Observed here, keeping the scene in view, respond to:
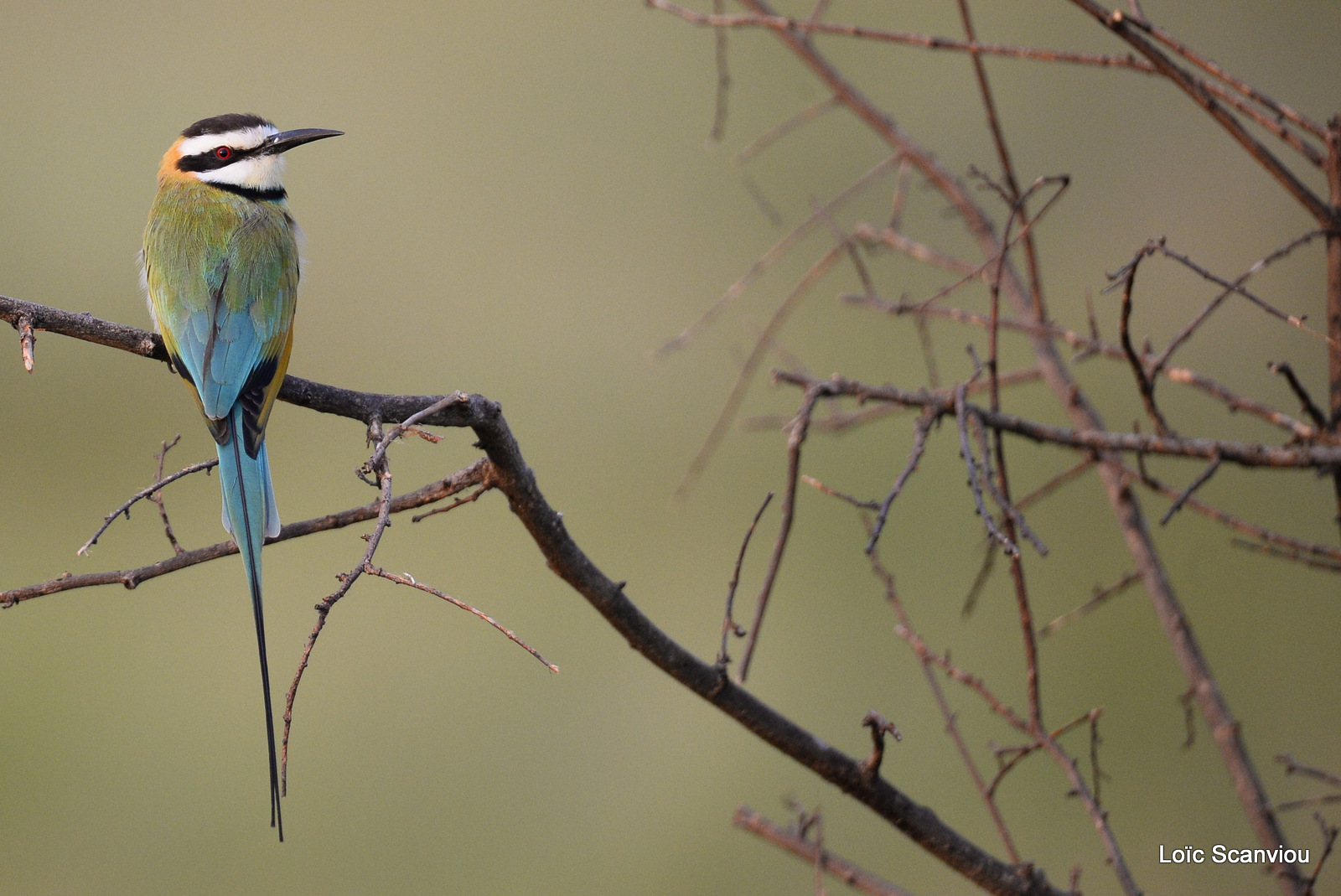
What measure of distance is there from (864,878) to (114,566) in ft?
4.82

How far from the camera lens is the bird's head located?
4.56 feet

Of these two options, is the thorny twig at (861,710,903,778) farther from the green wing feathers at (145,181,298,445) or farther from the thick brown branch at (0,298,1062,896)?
the green wing feathers at (145,181,298,445)

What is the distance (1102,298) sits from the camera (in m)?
1.85

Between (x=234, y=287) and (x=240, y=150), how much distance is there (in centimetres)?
35

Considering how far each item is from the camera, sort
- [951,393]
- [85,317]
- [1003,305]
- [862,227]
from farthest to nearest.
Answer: [1003,305]
[862,227]
[951,393]
[85,317]

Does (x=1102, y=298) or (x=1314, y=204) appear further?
(x=1102, y=298)

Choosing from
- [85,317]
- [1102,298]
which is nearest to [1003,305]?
[1102,298]

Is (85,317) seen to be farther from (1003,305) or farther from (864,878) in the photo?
(1003,305)

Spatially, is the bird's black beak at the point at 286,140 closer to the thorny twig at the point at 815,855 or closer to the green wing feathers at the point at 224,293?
the green wing feathers at the point at 224,293

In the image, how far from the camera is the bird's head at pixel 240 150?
4.56 feet

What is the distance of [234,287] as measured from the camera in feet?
3.76

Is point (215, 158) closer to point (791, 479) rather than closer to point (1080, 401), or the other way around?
point (791, 479)

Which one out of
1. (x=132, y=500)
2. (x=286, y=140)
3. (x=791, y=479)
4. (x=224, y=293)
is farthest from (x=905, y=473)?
(x=286, y=140)

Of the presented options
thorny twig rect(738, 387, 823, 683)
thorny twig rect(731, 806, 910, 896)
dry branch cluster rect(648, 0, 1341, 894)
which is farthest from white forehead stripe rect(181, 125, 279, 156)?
thorny twig rect(731, 806, 910, 896)
